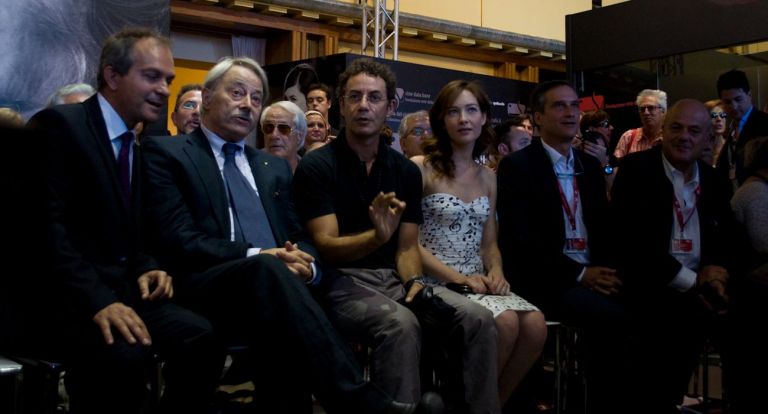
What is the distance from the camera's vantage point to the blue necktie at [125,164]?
9.06ft

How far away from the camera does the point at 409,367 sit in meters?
2.97

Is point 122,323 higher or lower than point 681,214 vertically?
lower

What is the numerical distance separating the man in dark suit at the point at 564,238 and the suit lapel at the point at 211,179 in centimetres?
143

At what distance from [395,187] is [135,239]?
113 centimetres

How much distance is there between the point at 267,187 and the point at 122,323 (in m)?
0.87

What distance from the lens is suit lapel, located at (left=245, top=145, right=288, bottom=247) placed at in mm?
3123

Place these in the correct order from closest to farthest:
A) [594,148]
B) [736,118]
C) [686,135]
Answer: [686,135]
[594,148]
[736,118]

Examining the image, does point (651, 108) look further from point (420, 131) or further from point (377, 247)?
point (377, 247)

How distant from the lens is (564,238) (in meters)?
3.82

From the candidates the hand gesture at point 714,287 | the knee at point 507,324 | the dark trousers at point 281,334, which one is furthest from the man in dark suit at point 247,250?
the hand gesture at point 714,287

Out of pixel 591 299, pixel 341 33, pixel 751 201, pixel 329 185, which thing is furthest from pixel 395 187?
pixel 341 33

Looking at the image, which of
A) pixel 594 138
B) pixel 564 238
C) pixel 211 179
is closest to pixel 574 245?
pixel 564 238

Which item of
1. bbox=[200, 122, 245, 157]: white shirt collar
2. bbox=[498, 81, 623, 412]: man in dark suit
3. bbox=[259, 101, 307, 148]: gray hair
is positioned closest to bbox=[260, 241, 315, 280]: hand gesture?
bbox=[200, 122, 245, 157]: white shirt collar

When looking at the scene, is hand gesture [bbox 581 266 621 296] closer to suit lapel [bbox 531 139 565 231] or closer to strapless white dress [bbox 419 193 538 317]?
suit lapel [bbox 531 139 565 231]
